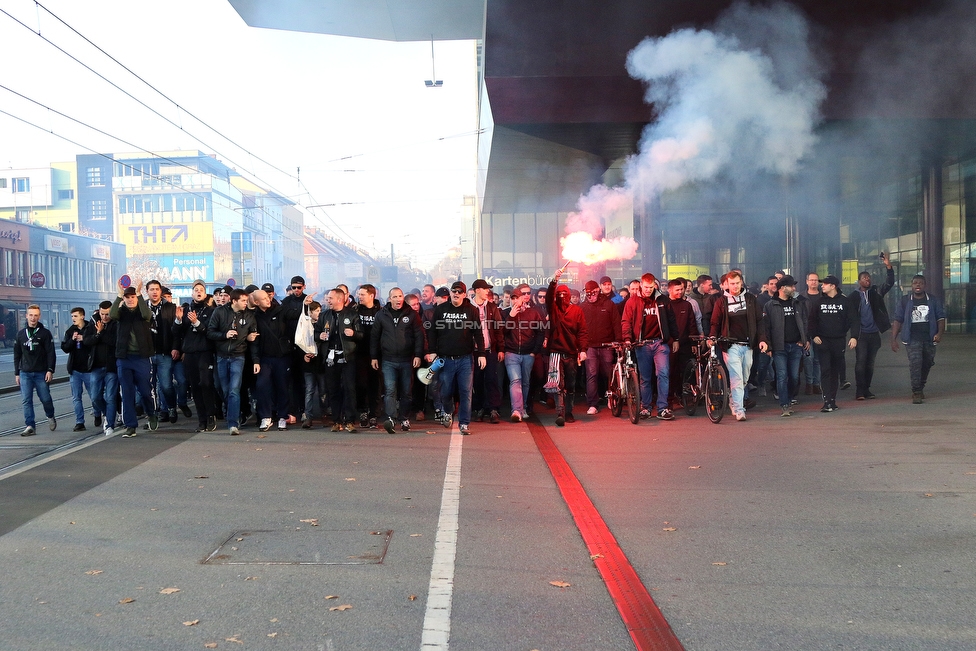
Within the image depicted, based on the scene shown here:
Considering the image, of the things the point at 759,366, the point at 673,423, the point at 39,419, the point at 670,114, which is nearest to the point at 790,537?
the point at 673,423

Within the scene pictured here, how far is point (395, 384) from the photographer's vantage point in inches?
428

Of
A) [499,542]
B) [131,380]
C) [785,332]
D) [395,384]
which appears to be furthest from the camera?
[785,332]

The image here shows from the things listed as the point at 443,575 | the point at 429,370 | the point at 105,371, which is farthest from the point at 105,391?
the point at 443,575

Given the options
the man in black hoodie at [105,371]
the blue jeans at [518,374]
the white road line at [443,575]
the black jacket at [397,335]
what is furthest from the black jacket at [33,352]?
the white road line at [443,575]

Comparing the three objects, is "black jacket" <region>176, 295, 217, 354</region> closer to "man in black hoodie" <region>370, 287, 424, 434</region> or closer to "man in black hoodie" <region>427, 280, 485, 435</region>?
"man in black hoodie" <region>370, 287, 424, 434</region>

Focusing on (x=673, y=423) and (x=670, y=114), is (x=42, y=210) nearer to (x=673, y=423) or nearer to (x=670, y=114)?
(x=670, y=114)

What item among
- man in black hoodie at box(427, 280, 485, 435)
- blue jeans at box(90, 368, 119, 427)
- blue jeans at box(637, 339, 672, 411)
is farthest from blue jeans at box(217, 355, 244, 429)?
blue jeans at box(637, 339, 672, 411)

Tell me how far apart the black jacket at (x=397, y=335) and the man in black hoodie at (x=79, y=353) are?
377cm

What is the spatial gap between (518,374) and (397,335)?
1775 millimetres

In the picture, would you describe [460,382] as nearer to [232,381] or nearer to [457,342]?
[457,342]

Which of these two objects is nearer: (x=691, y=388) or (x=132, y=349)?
(x=132, y=349)

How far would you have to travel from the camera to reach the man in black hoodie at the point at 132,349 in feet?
34.1

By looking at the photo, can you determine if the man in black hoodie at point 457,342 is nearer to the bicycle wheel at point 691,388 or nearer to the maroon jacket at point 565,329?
the maroon jacket at point 565,329

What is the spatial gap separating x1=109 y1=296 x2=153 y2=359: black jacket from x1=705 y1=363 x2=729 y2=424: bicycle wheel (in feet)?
23.1
